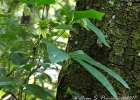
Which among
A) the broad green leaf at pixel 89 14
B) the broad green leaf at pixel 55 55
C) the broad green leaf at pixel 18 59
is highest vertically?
the broad green leaf at pixel 89 14

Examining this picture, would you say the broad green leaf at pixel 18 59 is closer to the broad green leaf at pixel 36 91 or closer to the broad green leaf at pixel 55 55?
the broad green leaf at pixel 36 91

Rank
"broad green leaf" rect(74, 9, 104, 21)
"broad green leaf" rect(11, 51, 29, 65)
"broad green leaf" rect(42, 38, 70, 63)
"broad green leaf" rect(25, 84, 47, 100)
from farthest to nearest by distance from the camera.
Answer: "broad green leaf" rect(11, 51, 29, 65)
"broad green leaf" rect(25, 84, 47, 100)
"broad green leaf" rect(74, 9, 104, 21)
"broad green leaf" rect(42, 38, 70, 63)

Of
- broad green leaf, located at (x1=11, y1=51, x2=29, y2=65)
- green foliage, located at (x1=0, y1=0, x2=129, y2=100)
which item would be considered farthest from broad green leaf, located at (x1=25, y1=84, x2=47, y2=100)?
broad green leaf, located at (x1=11, y1=51, x2=29, y2=65)

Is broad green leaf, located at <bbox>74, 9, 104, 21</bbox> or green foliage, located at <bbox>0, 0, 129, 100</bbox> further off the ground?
broad green leaf, located at <bbox>74, 9, 104, 21</bbox>

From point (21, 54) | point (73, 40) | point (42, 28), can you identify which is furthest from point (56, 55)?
point (73, 40)

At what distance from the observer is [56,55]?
0.60 metres

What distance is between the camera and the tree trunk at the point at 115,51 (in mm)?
989

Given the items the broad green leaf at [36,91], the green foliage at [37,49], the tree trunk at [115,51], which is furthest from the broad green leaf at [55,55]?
the tree trunk at [115,51]

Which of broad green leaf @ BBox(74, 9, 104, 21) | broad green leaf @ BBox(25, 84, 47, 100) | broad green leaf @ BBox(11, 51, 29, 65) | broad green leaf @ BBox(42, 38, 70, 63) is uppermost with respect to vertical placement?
broad green leaf @ BBox(74, 9, 104, 21)

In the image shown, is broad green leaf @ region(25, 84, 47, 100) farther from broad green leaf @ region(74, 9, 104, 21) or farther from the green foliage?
broad green leaf @ region(74, 9, 104, 21)

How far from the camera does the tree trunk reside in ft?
3.25

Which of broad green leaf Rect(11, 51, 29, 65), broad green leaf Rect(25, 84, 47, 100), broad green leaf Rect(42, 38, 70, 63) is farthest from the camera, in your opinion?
broad green leaf Rect(11, 51, 29, 65)

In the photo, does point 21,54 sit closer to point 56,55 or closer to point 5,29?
point 5,29

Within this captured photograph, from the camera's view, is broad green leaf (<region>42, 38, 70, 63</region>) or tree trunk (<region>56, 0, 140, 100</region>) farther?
tree trunk (<region>56, 0, 140, 100</region>)
